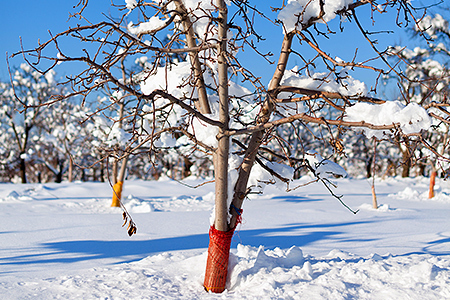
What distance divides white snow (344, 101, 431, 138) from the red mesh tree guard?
1606 millimetres

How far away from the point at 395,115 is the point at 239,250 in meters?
2.77

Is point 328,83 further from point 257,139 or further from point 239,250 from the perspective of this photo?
point 239,250

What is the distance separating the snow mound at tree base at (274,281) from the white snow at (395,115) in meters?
1.38

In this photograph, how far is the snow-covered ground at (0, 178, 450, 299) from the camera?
3285 mm

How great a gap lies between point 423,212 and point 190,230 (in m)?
5.50

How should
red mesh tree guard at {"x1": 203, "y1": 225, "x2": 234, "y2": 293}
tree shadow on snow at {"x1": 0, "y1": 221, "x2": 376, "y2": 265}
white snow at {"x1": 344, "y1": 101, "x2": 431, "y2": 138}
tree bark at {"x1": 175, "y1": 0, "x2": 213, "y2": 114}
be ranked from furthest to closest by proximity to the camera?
1. tree shadow on snow at {"x1": 0, "y1": 221, "x2": 376, "y2": 265}
2. red mesh tree guard at {"x1": 203, "y1": 225, "x2": 234, "y2": 293}
3. tree bark at {"x1": 175, "y1": 0, "x2": 213, "y2": 114}
4. white snow at {"x1": 344, "y1": 101, "x2": 431, "y2": 138}

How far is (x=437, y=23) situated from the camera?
1468 centimetres

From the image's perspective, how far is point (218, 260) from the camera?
347 cm

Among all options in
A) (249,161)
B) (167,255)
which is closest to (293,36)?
(249,161)

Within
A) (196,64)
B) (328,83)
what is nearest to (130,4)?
(196,64)

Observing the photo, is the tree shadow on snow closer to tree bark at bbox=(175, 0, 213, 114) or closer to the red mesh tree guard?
the red mesh tree guard

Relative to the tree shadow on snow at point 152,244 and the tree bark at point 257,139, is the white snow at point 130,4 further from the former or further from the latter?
the tree shadow on snow at point 152,244

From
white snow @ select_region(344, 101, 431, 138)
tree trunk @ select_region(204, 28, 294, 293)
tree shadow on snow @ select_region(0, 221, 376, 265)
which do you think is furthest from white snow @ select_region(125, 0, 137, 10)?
tree shadow on snow @ select_region(0, 221, 376, 265)

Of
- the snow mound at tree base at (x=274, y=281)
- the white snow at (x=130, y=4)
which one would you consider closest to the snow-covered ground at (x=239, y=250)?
the snow mound at tree base at (x=274, y=281)
